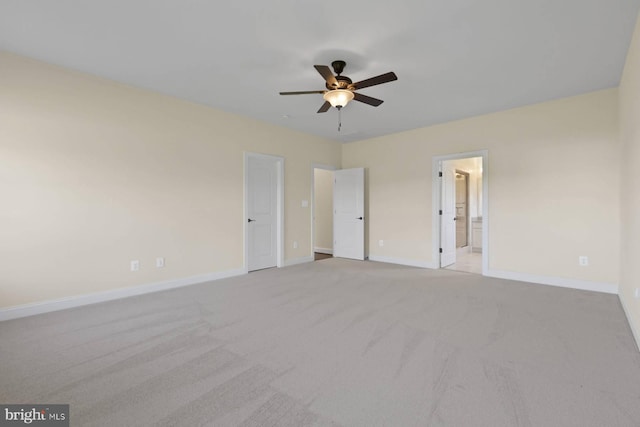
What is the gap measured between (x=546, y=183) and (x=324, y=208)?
4.54 metres

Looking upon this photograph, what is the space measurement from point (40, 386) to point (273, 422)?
154cm

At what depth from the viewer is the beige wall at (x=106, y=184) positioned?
115 inches

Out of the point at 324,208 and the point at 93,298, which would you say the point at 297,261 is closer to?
the point at 324,208

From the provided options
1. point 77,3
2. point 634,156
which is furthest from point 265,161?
point 634,156

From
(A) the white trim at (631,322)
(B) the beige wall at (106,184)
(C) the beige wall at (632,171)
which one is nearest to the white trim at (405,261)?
(A) the white trim at (631,322)

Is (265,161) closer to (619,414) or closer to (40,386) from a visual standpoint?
(40,386)

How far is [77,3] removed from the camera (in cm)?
217

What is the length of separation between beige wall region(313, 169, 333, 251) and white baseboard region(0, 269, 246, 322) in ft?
10.8

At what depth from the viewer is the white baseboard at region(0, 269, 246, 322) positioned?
2.91 metres

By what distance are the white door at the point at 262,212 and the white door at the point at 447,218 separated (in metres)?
3.09

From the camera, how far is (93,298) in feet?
11.0

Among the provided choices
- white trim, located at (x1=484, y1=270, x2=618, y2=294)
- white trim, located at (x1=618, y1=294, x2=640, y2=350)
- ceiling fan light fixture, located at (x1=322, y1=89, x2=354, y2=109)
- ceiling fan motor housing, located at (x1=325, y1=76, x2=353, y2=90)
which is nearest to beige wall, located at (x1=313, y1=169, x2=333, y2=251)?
white trim, located at (x1=484, y1=270, x2=618, y2=294)
